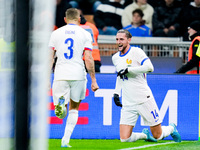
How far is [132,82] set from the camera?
305 inches

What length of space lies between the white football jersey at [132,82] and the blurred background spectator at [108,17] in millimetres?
4370

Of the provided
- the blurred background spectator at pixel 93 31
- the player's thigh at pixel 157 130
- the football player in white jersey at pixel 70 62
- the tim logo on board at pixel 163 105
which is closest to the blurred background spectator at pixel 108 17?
the blurred background spectator at pixel 93 31

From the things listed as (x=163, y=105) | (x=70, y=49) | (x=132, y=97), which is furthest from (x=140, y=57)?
(x=163, y=105)

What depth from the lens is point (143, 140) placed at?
8820 mm

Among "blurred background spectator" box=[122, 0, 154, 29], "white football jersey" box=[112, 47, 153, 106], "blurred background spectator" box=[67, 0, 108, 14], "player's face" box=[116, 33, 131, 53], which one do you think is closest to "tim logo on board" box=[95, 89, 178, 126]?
"white football jersey" box=[112, 47, 153, 106]

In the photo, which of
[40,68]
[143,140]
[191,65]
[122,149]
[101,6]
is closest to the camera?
[40,68]

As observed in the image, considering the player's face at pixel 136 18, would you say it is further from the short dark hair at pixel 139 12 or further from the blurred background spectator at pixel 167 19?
the blurred background spectator at pixel 167 19

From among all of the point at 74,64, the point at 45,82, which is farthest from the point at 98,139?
the point at 45,82

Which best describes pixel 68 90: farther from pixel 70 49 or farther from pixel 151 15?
pixel 151 15

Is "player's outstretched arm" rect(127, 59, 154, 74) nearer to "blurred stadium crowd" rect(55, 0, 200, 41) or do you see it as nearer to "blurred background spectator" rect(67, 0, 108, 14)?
"blurred stadium crowd" rect(55, 0, 200, 41)

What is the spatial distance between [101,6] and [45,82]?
10.9 m

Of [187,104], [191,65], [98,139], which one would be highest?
[191,65]

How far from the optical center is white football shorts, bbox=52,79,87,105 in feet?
23.2

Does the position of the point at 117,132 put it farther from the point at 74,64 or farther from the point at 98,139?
the point at 74,64
